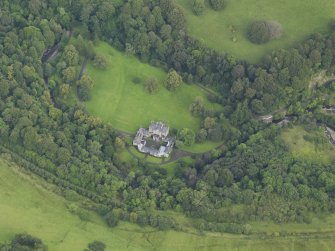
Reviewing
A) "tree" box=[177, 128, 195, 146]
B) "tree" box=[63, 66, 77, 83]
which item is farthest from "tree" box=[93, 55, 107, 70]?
"tree" box=[177, 128, 195, 146]

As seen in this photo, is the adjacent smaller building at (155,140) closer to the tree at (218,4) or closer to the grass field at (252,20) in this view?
the grass field at (252,20)

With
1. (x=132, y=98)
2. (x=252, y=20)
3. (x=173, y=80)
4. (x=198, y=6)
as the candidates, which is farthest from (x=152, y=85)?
(x=252, y=20)

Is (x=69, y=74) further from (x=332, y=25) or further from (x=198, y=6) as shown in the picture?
(x=332, y=25)

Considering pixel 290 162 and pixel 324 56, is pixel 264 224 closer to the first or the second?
pixel 290 162

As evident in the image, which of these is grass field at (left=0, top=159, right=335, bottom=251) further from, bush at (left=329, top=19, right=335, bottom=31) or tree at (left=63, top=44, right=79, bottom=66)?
bush at (left=329, top=19, right=335, bottom=31)

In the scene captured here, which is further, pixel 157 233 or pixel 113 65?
pixel 113 65

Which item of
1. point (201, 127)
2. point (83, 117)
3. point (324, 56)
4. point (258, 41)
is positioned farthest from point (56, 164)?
point (324, 56)
